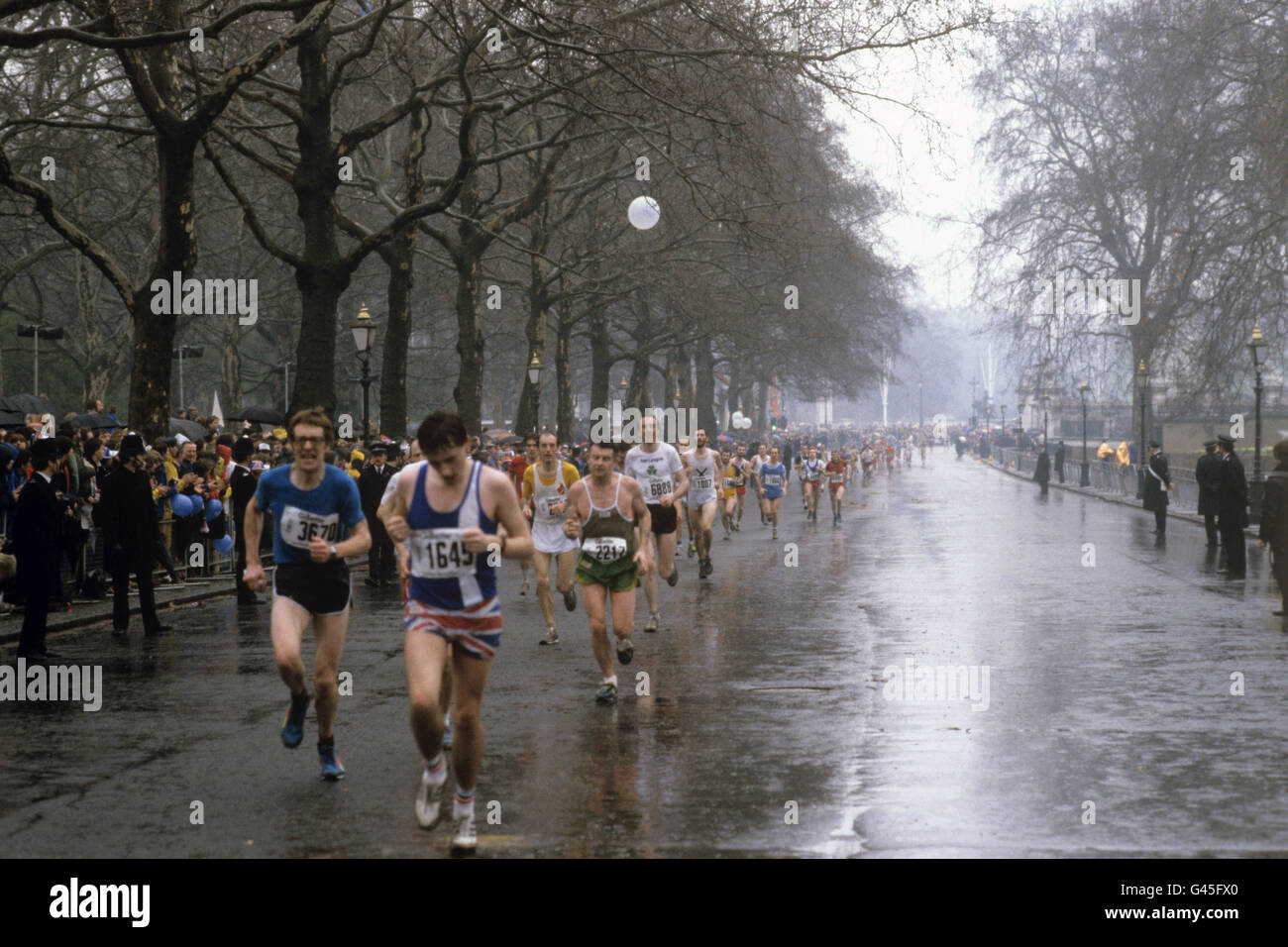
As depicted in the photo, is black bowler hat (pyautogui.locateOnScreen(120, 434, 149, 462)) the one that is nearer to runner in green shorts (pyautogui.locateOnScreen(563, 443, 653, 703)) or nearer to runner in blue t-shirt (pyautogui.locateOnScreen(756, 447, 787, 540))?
runner in green shorts (pyautogui.locateOnScreen(563, 443, 653, 703))

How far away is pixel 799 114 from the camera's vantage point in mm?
22016

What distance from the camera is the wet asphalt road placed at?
21.9 ft

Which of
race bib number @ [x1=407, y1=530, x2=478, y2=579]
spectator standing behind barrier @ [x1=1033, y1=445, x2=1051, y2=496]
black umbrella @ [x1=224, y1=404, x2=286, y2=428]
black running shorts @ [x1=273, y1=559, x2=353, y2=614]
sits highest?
black umbrella @ [x1=224, y1=404, x2=286, y2=428]

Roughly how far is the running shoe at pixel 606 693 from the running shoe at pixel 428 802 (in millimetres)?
3344

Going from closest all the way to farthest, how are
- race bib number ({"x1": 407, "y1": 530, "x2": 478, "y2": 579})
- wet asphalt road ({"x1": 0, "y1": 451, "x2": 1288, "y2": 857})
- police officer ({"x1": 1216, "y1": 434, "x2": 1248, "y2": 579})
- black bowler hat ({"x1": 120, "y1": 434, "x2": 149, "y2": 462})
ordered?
1. wet asphalt road ({"x1": 0, "y1": 451, "x2": 1288, "y2": 857})
2. race bib number ({"x1": 407, "y1": 530, "x2": 478, "y2": 579})
3. black bowler hat ({"x1": 120, "y1": 434, "x2": 149, "y2": 462})
4. police officer ({"x1": 1216, "y1": 434, "x2": 1248, "y2": 579})

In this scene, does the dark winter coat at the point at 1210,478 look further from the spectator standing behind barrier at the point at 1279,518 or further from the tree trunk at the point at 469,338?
the tree trunk at the point at 469,338

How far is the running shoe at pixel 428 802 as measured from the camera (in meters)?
6.68

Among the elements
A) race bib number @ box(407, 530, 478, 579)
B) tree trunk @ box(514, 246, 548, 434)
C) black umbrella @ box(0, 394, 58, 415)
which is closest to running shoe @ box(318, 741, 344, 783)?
race bib number @ box(407, 530, 478, 579)

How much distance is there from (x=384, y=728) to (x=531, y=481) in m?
4.97

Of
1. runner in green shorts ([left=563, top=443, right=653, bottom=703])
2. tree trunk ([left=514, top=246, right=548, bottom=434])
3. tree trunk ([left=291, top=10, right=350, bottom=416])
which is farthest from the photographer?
tree trunk ([left=514, top=246, right=548, bottom=434])

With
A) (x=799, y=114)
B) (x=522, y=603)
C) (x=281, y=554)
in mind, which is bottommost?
(x=522, y=603)

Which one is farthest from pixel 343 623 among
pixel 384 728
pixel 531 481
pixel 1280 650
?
pixel 1280 650

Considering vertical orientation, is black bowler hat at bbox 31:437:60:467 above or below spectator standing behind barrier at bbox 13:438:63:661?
above

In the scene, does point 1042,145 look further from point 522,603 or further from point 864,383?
point 522,603
